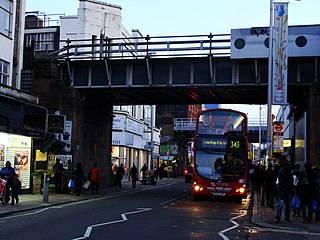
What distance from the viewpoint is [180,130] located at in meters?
73.5

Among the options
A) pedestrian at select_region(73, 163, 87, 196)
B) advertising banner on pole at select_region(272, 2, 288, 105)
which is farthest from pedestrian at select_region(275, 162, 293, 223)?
pedestrian at select_region(73, 163, 87, 196)

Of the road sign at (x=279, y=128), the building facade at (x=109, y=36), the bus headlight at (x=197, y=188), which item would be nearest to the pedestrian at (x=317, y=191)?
the road sign at (x=279, y=128)

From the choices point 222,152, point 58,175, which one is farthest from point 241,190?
point 58,175

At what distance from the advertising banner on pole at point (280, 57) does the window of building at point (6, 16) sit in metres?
14.5

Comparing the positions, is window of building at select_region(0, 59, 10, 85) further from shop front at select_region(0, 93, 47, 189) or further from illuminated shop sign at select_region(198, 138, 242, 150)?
illuminated shop sign at select_region(198, 138, 242, 150)

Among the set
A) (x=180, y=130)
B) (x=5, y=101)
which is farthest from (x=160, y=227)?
(x=180, y=130)

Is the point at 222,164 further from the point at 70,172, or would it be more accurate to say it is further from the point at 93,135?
the point at 93,135

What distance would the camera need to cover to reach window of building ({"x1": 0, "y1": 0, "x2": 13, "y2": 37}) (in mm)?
27125

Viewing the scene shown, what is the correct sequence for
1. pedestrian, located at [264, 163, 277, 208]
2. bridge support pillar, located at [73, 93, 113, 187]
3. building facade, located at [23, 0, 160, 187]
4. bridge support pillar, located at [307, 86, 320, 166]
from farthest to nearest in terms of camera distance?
building facade, located at [23, 0, 160, 187] < bridge support pillar, located at [73, 93, 113, 187] < bridge support pillar, located at [307, 86, 320, 166] < pedestrian, located at [264, 163, 277, 208]

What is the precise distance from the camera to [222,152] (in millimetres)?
24297

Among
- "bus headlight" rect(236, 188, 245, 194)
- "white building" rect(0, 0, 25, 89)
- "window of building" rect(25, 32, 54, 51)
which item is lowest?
"bus headlight" rect(236, 188, 245, 194)

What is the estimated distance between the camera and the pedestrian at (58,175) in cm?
2702

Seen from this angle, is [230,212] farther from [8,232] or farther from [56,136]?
[56,136]

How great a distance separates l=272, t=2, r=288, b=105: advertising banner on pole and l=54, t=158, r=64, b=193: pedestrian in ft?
38.9
